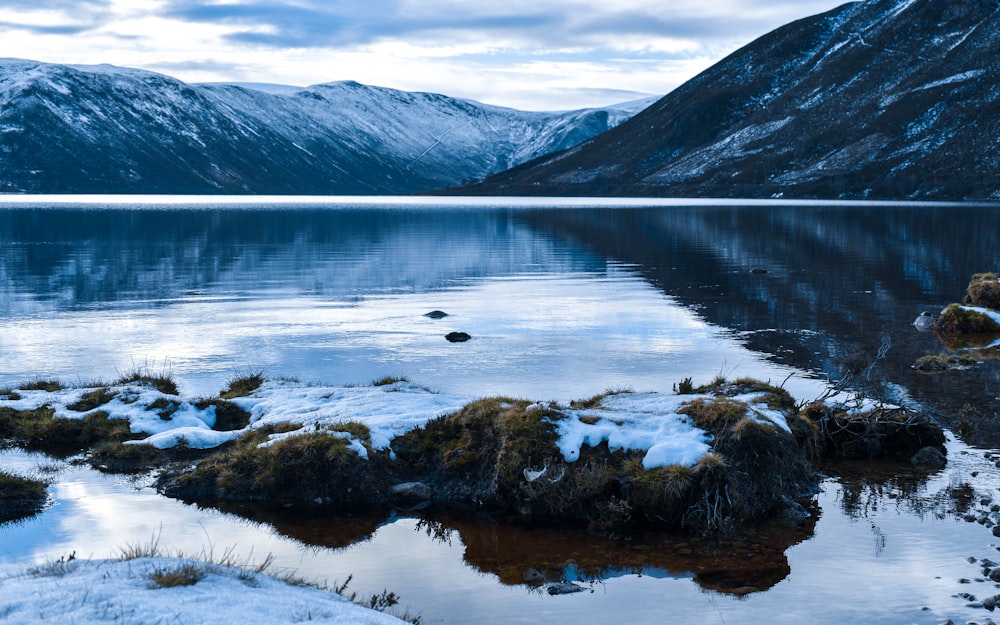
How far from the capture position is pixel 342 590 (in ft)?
44.1

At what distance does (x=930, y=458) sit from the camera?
65.9 feet

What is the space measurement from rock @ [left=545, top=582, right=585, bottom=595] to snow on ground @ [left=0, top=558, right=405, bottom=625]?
3786 mm

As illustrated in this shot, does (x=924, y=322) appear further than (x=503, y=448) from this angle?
Yes

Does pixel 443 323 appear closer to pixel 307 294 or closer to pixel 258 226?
pixel 307 294

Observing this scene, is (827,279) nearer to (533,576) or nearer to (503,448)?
(503,448)

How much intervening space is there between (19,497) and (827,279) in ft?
174

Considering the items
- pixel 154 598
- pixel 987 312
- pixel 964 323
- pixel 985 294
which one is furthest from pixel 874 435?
pixel 985 294

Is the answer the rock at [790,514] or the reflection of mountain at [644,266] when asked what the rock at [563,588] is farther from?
the reflection of mountain at [644,266]

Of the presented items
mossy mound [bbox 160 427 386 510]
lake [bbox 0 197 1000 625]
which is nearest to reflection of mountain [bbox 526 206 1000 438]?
lake [bbox 0 197 1000 625]

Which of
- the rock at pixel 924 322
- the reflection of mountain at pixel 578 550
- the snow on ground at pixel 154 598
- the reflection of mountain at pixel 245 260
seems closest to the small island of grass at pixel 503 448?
the reflection of mountain at pixel 578 550

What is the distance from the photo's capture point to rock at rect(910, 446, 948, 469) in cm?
1998

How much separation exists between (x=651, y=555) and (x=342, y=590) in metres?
5.34

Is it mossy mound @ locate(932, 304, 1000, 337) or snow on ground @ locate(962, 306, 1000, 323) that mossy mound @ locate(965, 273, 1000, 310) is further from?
mossy mound @ locate(932, 304, 1000, 337)

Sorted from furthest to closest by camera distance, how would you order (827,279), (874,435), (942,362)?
1. (827,279)
2. (942,362)
3. (874,435)
